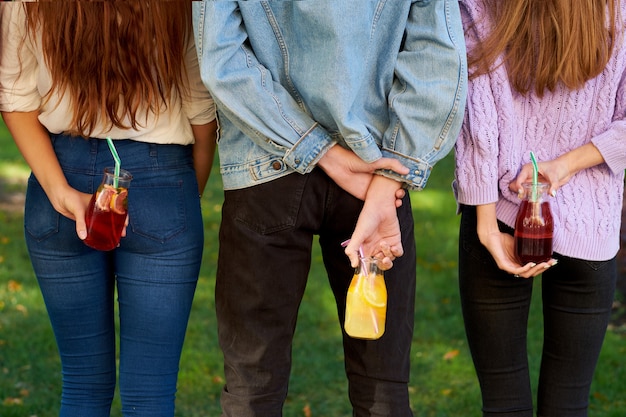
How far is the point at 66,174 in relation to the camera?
2.57 metres

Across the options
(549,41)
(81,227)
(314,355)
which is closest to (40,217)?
(81,227)

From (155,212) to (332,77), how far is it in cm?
66

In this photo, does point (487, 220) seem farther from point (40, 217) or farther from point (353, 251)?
point (40, 217)

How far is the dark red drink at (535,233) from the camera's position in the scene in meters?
2.45

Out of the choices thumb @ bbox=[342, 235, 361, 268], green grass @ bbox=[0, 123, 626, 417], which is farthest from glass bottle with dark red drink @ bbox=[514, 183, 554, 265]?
green grass @ bbox=[0, 123, 626, 417]

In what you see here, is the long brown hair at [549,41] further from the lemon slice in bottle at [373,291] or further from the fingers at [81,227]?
the fingers at [81,227]

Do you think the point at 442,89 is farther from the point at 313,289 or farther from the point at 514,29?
the point at 313,289

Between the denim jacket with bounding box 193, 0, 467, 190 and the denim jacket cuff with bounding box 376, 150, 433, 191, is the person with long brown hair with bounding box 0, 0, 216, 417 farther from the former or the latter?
the denim jacket cuff with bounding box 376, 150, 433, 191

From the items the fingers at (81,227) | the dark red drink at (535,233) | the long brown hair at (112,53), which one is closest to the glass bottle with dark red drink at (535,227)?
the dark red drink at (535,233)

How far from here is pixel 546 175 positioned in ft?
8.29

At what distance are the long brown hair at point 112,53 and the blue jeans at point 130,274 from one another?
0.39ft

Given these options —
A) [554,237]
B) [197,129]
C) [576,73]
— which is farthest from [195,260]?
[576,73]

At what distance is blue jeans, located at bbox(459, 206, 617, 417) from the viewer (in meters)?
2.58

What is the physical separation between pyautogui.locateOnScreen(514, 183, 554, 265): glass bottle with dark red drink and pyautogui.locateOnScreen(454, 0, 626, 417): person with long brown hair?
0.03 m
